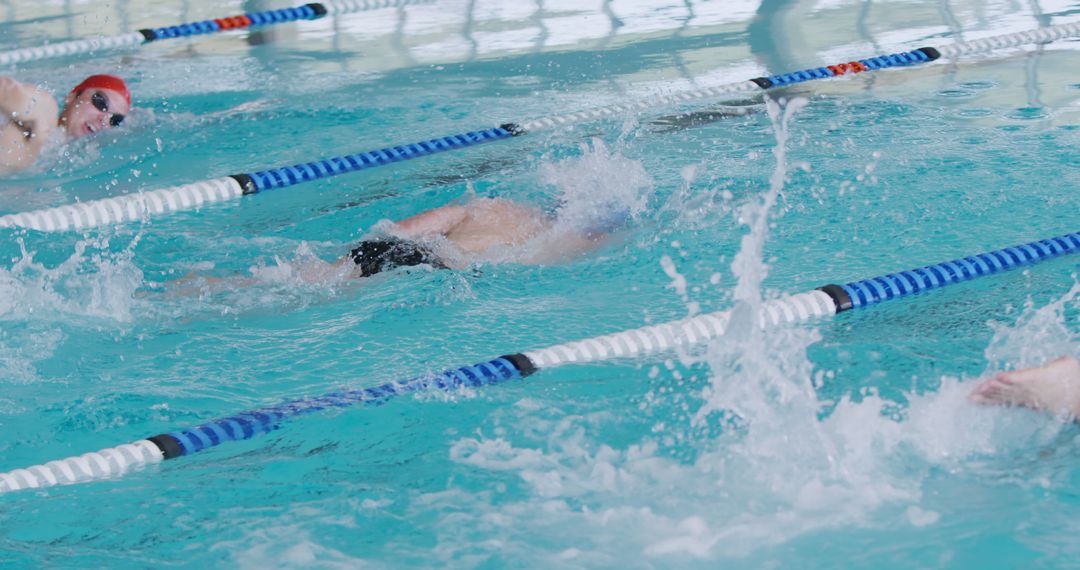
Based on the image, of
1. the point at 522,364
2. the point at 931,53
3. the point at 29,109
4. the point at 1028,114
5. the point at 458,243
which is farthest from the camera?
the point at 931,53

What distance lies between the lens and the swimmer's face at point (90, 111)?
5.07 m

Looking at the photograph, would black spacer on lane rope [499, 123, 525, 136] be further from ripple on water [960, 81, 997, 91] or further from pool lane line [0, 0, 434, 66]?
pool lane line [0, 0, 434, 66]

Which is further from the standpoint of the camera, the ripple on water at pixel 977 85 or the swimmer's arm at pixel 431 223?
the ripple on water at pixel 977 85

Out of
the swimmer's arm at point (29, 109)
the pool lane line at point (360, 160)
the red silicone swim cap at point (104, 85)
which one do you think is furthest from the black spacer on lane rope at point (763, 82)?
the swimmer's arm at point (29, 109)

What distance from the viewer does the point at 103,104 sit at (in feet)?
16.8

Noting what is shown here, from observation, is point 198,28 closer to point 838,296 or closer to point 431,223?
point 431,223

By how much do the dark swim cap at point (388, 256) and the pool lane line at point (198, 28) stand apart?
12.6 feet

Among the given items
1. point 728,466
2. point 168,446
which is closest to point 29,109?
point 168,446

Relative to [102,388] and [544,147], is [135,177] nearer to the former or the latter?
[544,147]

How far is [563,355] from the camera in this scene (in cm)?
321

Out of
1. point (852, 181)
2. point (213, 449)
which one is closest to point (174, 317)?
point (213, 449)

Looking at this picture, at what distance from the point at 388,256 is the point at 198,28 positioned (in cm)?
404

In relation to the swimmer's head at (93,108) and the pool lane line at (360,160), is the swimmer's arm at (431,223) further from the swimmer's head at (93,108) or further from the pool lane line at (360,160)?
the swimmer's head at (93,108)

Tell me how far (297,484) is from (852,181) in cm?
236
